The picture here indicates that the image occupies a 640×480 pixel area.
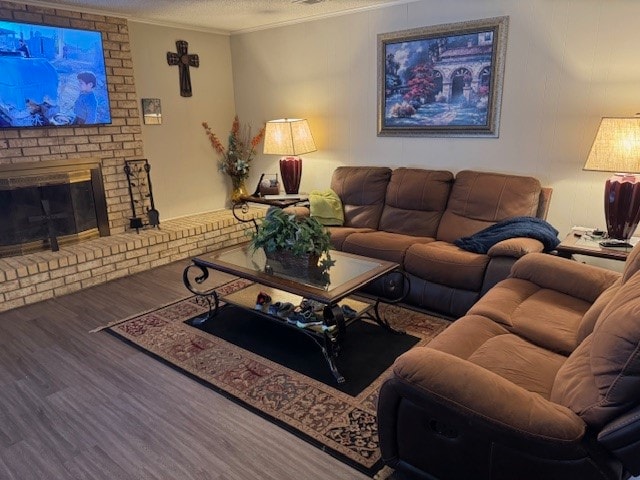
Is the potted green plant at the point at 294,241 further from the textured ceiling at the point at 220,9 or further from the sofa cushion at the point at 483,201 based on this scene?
the textured ceiling at the point at 220,9

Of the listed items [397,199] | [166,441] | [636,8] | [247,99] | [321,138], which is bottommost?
[166,441]

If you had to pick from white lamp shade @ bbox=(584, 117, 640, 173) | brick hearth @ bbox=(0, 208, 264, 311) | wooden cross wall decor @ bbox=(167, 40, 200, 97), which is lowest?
brick hearth @ bbox=(0, 208, 264, 311)

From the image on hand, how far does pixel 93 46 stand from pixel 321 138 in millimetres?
2258

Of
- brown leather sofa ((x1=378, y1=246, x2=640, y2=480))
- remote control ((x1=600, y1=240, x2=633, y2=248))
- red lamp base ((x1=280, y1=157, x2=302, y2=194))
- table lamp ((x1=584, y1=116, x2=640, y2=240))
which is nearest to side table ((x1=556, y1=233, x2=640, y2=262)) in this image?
remote control ((x1=600, y1=240, x2=633, y2=248))

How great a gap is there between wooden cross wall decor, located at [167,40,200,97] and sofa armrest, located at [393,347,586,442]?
4.24m

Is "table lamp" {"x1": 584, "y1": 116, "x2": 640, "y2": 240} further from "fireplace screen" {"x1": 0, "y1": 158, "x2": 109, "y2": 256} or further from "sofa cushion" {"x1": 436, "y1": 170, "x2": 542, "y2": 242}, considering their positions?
"fireplace screen" {"x1": 0, "y1": 158, "x2": 109, "y2": 256}

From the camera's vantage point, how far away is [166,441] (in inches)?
77.6

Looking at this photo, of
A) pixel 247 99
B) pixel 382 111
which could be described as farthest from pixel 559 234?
pixel 247 99

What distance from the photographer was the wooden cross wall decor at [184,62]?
15.3 ft

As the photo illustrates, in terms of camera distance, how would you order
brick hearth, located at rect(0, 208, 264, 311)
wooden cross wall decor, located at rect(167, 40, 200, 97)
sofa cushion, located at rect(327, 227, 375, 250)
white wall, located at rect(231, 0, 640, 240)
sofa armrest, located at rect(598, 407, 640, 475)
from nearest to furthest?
sofa armrest, located at rect(598, 407, 640, 475), white wall, located at rect(231, 0, 640, 240), brick hearth, located at rect(0, 208, 264, 311), sofa cushion, located at rect(327, 227, 375, 250), wooden cross wall decor, located at rect(167, 40, 200, 97)

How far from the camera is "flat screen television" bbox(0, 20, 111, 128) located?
3.52 meters

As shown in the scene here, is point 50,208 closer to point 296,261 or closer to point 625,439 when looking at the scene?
point 296,261

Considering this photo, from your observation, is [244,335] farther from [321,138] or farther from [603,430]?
[321,138]

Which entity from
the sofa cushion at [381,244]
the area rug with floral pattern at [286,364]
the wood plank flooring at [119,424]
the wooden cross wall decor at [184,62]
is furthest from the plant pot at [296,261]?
the wooden cross wall decor at [184,62]
